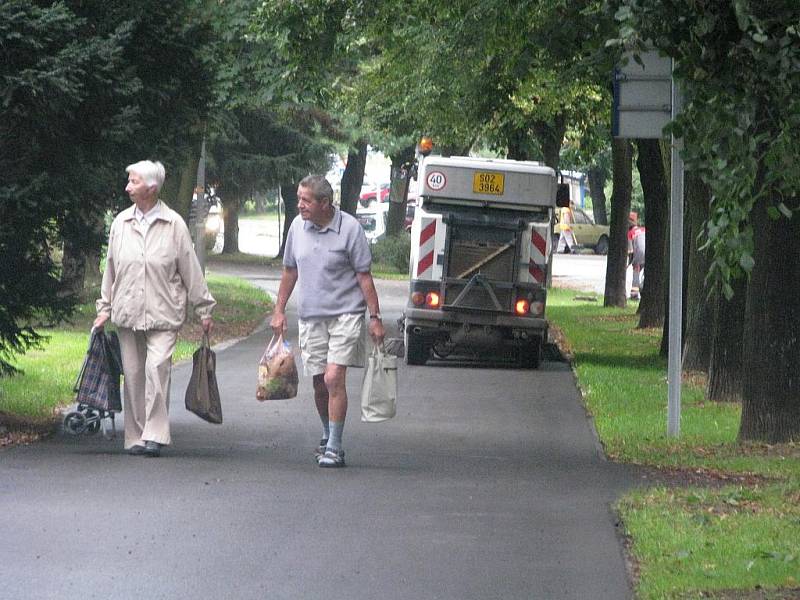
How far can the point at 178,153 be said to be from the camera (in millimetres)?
12359

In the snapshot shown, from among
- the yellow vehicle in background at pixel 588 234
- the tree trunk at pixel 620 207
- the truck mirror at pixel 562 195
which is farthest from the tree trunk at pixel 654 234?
the yellow vehicle in background at pixel 588 234

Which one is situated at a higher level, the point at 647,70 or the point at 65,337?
the point at 647,70

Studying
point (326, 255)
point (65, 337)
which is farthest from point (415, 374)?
point (326, 255)

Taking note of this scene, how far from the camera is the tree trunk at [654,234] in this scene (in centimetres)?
2743

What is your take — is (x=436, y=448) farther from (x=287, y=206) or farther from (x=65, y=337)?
(x=287, y=206)

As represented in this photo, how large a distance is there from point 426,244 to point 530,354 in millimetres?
1875

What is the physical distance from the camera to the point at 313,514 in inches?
352

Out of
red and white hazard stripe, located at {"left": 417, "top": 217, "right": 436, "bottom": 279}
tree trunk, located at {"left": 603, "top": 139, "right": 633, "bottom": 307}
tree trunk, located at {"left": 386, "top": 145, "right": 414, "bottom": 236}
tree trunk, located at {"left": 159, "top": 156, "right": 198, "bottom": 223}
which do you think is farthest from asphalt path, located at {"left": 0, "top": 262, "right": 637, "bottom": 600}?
tree trunk, located at {"left": 386, "top": 145, "right": 414, "bottom": 236}

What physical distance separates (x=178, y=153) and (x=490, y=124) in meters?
19.4

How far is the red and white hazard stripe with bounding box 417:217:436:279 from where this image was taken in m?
20.5

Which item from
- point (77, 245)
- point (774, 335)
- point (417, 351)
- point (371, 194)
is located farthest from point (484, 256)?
point (371, 194)

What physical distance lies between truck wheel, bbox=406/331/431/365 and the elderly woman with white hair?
978 cm

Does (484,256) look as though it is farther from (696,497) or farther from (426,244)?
(696,497)

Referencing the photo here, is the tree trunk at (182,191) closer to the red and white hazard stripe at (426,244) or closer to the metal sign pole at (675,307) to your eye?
the red and white hazard stripe at (426,244)
